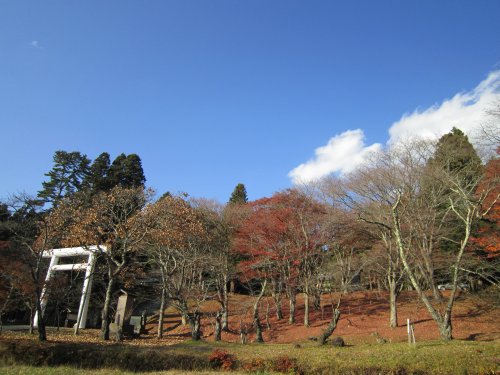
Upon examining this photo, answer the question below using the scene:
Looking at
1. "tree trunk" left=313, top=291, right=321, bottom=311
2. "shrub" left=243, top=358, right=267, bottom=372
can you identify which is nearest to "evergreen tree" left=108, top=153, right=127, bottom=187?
"tree trunk" left=313, top=291, right=321, bottom=311

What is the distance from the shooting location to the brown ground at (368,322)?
56.6 feet

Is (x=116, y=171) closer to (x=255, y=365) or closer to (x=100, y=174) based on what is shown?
(x=100, y=174)

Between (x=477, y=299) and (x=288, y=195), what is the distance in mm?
13641

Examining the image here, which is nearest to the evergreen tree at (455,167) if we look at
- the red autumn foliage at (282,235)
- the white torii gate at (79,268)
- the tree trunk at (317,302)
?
the red autumn foliage at (282,235)

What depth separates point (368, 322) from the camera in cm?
2073

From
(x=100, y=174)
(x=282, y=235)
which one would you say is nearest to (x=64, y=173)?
(x=100, y=174)

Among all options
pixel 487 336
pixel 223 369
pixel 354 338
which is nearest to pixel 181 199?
pixel 223 369

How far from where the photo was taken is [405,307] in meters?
22.7

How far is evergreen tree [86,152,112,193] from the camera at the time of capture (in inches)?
1276

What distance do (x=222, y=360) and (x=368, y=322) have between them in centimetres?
1476

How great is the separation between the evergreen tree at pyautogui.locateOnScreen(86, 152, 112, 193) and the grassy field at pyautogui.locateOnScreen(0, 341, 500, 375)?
24.4 metres

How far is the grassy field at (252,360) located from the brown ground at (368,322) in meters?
8.25

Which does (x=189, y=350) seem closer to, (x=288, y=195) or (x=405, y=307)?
(x=288, y=195)

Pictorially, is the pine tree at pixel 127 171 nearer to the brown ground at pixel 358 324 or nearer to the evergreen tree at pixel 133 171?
the evergreen tree at pixel 133 171
